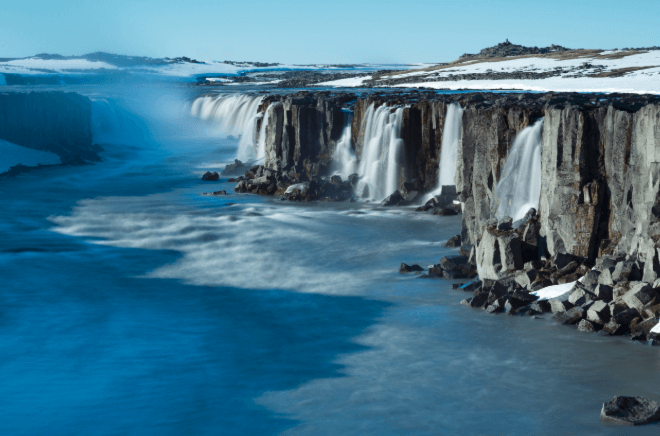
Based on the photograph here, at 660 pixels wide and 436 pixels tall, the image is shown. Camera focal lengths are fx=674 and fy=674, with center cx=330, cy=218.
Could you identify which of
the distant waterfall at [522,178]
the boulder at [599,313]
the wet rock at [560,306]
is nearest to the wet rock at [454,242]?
the distant waterfall at [522,178]

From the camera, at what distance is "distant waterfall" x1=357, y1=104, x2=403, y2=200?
32.2m

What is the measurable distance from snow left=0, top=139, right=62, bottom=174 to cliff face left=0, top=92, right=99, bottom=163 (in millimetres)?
909

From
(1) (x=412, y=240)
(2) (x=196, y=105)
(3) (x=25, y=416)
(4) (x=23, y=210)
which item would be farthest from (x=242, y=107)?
(3) (x=25, y=416)

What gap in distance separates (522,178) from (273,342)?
33.3 feet

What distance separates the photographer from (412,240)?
2361 centimetres

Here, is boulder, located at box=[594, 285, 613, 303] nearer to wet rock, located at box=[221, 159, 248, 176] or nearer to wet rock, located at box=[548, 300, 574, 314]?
wet rock, located at box=[548, 300, 574, 314]

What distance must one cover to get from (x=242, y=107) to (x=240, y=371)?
48488 millimetres

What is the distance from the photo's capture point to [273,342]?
49.2ft

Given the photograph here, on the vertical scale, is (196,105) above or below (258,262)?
above

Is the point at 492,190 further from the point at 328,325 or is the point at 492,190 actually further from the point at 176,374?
the point at 176,374

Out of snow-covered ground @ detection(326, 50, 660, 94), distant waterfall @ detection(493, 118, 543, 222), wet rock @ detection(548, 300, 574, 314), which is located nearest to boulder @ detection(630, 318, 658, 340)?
wet rock @ detection(548, 300, 574, 314)

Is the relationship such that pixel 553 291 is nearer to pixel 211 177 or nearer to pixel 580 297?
pixel 580 297

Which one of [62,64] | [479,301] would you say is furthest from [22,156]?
A: [62,64]

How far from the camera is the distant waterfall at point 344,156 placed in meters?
36.0
